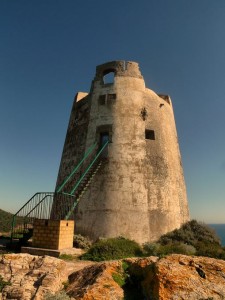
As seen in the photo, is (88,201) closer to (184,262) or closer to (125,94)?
(125,94)

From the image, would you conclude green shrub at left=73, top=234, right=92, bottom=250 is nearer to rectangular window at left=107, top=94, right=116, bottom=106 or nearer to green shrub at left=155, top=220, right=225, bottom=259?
green shrub at left=155, top=220, right=225, bottom=259

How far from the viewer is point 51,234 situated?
11.0 metres

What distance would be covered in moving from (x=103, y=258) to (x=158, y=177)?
7002 millimetres

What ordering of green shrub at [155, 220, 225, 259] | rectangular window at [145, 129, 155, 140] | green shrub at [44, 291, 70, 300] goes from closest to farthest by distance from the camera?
green shrub at [44, 291, 70, 300] → green shrub at [155, 220, 225, 259] → rectangular window at [145, 129, 155, 140]

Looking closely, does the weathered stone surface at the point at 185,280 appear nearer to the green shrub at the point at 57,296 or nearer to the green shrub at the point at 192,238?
the green shrub at the point at 57,296

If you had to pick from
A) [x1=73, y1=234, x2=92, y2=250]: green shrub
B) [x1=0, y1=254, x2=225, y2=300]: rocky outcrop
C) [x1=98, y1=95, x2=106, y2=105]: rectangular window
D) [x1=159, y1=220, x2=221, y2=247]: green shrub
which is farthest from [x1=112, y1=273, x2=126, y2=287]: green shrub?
[x1=98, y1=95, x2=106, y2=105]: rectangular window

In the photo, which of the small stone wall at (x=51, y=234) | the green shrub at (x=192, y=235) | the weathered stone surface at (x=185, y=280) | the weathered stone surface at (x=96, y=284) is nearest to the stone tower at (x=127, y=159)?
the green shrub at (x=192, y=235)

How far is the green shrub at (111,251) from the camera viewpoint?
10.4m

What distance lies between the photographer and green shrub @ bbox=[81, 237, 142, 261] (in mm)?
10353

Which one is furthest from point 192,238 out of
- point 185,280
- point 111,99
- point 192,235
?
point 185,280

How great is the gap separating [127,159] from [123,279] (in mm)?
10424

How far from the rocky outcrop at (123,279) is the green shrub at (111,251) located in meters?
4.02

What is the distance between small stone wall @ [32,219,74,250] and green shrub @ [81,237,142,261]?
43.7 inches

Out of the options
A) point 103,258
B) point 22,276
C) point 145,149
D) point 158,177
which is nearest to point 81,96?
point 145,149
